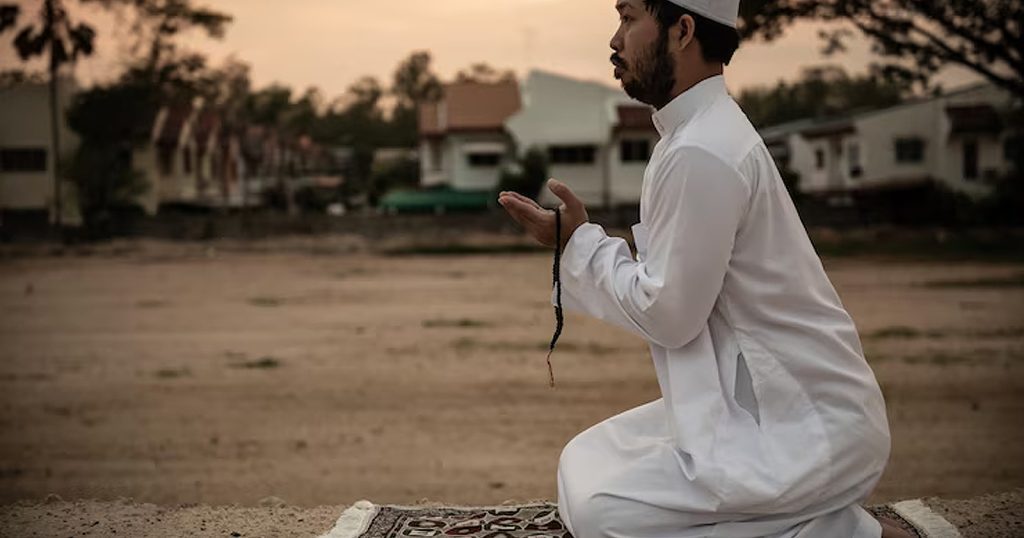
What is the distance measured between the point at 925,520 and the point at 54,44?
29.1 meters

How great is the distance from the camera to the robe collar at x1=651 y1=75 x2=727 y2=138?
2559 millimetres

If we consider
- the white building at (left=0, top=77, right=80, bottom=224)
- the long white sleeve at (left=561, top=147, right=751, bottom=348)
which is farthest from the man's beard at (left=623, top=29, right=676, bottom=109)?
the white building at (left=0, top=77, right=80, bottom=224)

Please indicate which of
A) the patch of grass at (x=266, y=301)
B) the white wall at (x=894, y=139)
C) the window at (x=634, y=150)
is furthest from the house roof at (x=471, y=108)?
the patch of grass at (x=266, y=301)

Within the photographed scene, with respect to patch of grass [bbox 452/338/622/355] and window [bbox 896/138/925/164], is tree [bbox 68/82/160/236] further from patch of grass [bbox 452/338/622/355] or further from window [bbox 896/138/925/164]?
window [bbox 896/138/925/164]

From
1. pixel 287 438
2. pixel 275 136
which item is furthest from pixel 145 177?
pixel 287 438

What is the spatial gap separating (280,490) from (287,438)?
1338 mm

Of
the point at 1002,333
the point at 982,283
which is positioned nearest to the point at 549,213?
the point at 1002,333

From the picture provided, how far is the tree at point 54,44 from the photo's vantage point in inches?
1099

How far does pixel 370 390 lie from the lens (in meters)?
9.34

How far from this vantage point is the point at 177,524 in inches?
148

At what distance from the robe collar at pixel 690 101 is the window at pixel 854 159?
32215 mm

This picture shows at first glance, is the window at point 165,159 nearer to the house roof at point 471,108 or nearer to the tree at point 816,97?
the house roof at point 471,108

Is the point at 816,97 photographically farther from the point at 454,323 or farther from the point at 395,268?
the point at 454,323

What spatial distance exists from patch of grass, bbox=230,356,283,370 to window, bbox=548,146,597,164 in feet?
79.1
